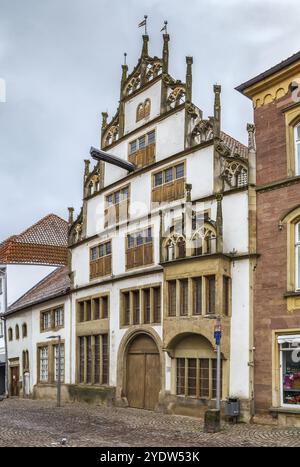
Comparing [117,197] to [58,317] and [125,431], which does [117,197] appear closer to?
[58,317]

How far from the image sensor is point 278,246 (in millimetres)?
22719

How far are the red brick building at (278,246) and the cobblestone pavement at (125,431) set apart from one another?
4.97ft

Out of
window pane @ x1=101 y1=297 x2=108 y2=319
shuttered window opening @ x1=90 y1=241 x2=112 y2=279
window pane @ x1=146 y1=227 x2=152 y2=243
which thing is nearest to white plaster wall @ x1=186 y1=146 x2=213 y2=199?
window pane @ x1=146 y1=227 x2=152 y2=243

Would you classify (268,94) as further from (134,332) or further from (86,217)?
(86,217)

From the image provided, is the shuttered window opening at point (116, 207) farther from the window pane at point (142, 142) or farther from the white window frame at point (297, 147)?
the white window frame at point (297, 147)

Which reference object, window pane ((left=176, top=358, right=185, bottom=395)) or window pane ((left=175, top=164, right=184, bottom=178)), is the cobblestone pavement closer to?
window pane ((left=176, top=358, right=185, bottom=395))

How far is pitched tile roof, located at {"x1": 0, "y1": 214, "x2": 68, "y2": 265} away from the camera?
47.1 metres

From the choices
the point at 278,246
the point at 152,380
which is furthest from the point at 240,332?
the point at 152,380

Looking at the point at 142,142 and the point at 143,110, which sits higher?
the point at 143,110

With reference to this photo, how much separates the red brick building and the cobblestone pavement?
1516 millimetres

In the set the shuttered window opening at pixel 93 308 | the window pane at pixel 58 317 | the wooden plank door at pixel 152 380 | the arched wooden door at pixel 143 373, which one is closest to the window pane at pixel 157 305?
the arched wooden door at pixel 143 373

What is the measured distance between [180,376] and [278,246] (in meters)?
6.74

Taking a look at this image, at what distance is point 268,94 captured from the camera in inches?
938

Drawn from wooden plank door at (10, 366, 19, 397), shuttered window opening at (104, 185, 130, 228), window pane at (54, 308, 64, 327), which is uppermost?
shuttered window opening at (104, 185, 130, 228)
